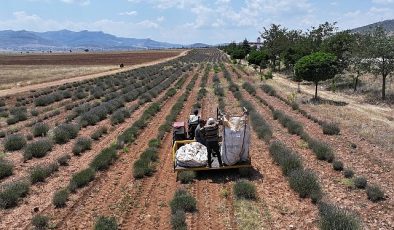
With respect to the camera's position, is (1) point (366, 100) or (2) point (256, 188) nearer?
(2) point (256, 188)

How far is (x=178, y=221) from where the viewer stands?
9.20 meters

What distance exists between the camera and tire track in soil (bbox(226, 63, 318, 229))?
9461 millimetres

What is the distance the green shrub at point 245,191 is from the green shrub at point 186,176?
5.49ft

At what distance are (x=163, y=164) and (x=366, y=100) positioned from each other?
20.8 meters

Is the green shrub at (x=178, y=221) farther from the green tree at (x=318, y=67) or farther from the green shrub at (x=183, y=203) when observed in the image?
the green tree at (x=318, y=67)

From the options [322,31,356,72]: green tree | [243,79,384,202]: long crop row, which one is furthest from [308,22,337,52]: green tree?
[243,79,384,202]: long crop row

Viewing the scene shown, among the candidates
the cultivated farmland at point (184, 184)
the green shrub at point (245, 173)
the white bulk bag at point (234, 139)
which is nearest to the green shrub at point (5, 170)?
the cultivated farmland at point (184, 184)

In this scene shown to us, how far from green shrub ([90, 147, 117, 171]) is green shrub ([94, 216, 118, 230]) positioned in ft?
14.9

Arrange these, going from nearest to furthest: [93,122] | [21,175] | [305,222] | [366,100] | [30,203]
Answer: [305,222] < [30,203] < [21,175] < [93,122] < [366,100]

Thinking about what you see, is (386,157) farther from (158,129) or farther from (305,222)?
(158,129)

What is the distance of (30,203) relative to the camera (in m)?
11.1

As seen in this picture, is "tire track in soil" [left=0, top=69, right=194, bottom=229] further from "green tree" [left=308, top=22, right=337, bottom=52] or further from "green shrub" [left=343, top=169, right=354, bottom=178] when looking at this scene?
"green tree" [left=308, top=22, right=337, bottom=52]

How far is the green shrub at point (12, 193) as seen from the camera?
11.0 meters

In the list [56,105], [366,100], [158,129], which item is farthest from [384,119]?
[56,105]
